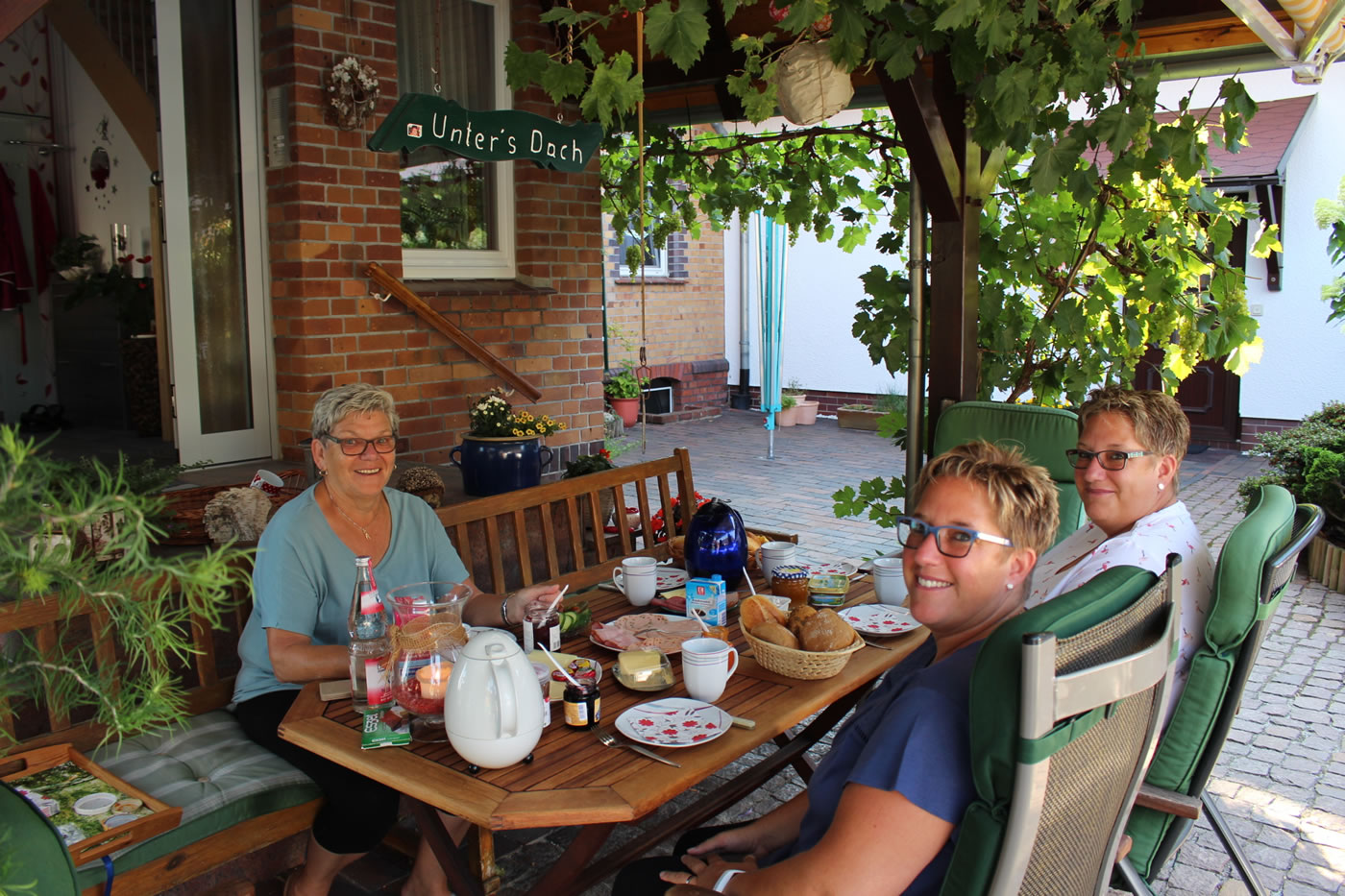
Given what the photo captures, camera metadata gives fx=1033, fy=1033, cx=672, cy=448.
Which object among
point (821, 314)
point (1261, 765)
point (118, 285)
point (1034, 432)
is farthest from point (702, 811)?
point (821, 314)

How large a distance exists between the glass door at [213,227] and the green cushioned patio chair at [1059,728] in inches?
158

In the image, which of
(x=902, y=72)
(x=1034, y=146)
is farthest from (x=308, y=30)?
(x=1034, y=146)

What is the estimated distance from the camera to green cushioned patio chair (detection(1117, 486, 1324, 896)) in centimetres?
205

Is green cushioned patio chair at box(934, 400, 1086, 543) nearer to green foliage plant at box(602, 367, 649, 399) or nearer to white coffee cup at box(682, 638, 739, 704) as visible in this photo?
white coffee cup at box(682, 638, 739, 704)

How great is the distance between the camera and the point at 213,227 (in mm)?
4535

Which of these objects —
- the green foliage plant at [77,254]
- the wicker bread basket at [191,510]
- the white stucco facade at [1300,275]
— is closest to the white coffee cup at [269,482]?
the wicker bread basket at [191,510]

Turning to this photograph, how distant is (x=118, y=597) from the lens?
1.03m

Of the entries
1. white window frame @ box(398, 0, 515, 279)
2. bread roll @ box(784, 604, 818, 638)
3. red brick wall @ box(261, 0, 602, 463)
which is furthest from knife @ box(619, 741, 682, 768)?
white window frame @ box(398, 0, 515, 279)

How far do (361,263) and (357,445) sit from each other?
221 cm

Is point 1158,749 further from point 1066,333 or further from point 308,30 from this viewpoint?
point 308,30

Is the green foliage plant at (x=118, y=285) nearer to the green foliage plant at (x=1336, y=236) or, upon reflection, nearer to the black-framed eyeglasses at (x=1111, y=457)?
the black-framed eyeglasses at (x=1111, y=457)

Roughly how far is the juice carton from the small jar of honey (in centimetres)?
28

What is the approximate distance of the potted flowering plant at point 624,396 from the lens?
1170cm

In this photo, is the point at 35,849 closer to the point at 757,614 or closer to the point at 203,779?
the point at 203,779
